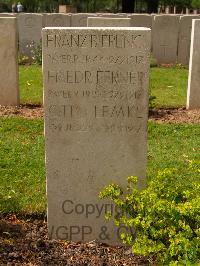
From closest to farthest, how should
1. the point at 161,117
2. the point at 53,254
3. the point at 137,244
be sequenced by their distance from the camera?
the point at 137,244 → the point at 53,254 → the point at 161,117

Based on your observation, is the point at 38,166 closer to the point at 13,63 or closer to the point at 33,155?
the point at 33,155

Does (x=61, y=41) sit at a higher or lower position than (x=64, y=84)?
higher

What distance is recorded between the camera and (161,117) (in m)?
8.09

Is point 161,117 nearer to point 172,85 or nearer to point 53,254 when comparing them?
point 172,85

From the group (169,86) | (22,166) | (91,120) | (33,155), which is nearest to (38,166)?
(22,166)

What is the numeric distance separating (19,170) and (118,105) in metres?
2.27

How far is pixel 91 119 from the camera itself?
3641 millimetres

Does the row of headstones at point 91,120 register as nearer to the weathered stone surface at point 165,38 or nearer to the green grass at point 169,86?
the green grass at point 169,86

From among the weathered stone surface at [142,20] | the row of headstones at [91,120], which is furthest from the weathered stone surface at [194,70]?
the weathered stone surface at [142,20]

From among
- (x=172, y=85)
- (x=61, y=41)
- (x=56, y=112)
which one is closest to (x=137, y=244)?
(x=56, y=112)

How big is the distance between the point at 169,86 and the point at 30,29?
5577 millimetres

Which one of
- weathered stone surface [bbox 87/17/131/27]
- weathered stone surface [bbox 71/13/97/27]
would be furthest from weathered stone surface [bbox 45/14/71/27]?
weathered stone surface [bbox 87/17/131/27]

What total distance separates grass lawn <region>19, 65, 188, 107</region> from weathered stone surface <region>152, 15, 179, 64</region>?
0.80m

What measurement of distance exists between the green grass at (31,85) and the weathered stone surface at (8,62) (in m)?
0.58
